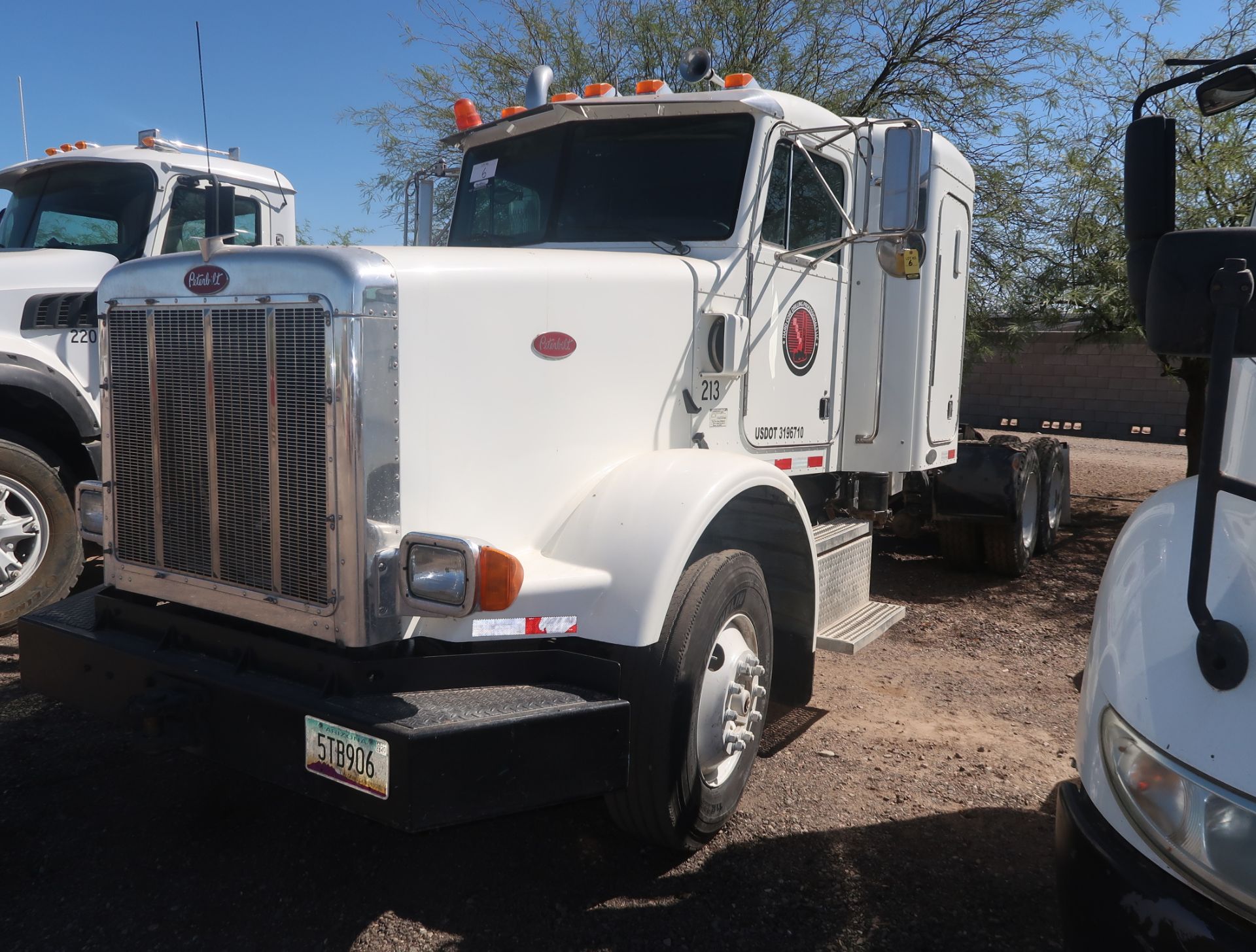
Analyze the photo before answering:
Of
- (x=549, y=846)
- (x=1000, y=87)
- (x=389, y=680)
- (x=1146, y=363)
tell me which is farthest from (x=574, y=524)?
(x=1146, y=363)

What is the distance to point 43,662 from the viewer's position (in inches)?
127

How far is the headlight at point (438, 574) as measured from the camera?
2492mm

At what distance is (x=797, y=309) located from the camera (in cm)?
445

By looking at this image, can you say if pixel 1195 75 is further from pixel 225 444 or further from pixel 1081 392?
pixel 1081 392

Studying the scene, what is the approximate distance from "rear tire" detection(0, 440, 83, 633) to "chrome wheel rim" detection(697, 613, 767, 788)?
3804mm

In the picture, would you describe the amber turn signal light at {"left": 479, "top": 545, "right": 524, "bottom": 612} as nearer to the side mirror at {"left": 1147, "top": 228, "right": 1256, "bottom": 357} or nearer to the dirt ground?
the dirt ground

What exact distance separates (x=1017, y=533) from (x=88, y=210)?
7.00 meters

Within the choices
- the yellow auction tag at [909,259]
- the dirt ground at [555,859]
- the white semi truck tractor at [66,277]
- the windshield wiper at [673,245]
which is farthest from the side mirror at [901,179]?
the white semi truck tractor at [66,277]

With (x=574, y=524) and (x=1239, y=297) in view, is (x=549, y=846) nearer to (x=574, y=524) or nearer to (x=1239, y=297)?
(x=574, y=524)

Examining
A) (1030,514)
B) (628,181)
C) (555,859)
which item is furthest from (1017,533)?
(555,859)

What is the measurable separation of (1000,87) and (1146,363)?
11.3 metres

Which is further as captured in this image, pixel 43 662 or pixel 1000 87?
pixel 1000 87

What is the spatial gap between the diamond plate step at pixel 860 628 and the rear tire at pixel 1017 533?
8.47 feet

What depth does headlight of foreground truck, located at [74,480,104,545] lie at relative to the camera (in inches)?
133
